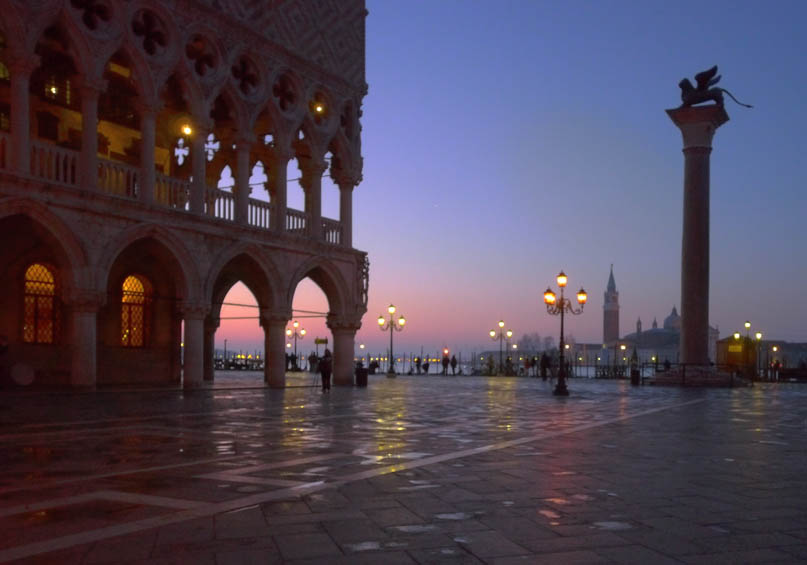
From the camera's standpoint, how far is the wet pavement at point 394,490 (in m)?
5.30

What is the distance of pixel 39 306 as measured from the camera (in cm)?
2317

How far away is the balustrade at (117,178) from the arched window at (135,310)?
4.32 m

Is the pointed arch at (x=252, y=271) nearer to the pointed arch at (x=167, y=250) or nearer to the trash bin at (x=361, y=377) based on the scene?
the pointed arch at (x=167, y=250)

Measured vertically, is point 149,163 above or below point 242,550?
above

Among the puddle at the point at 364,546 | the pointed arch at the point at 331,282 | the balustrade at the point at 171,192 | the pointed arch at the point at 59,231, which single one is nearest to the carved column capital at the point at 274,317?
the pointed arch at the point at 331,282

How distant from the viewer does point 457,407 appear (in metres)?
19.5

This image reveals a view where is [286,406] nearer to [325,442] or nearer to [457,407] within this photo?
[457,407]

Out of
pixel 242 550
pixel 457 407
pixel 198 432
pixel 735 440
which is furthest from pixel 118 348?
pixel 242 550

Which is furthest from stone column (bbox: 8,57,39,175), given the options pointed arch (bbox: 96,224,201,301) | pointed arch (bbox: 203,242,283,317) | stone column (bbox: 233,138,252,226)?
stone column (bbox: 233,138,252,226)

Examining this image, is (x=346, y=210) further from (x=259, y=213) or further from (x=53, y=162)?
(x=53, y=162)

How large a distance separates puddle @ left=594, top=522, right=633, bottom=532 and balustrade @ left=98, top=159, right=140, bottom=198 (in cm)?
1838

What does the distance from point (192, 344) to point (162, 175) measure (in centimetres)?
510

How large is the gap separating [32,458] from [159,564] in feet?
17.6

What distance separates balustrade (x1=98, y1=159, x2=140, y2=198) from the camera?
2189 centimetres
